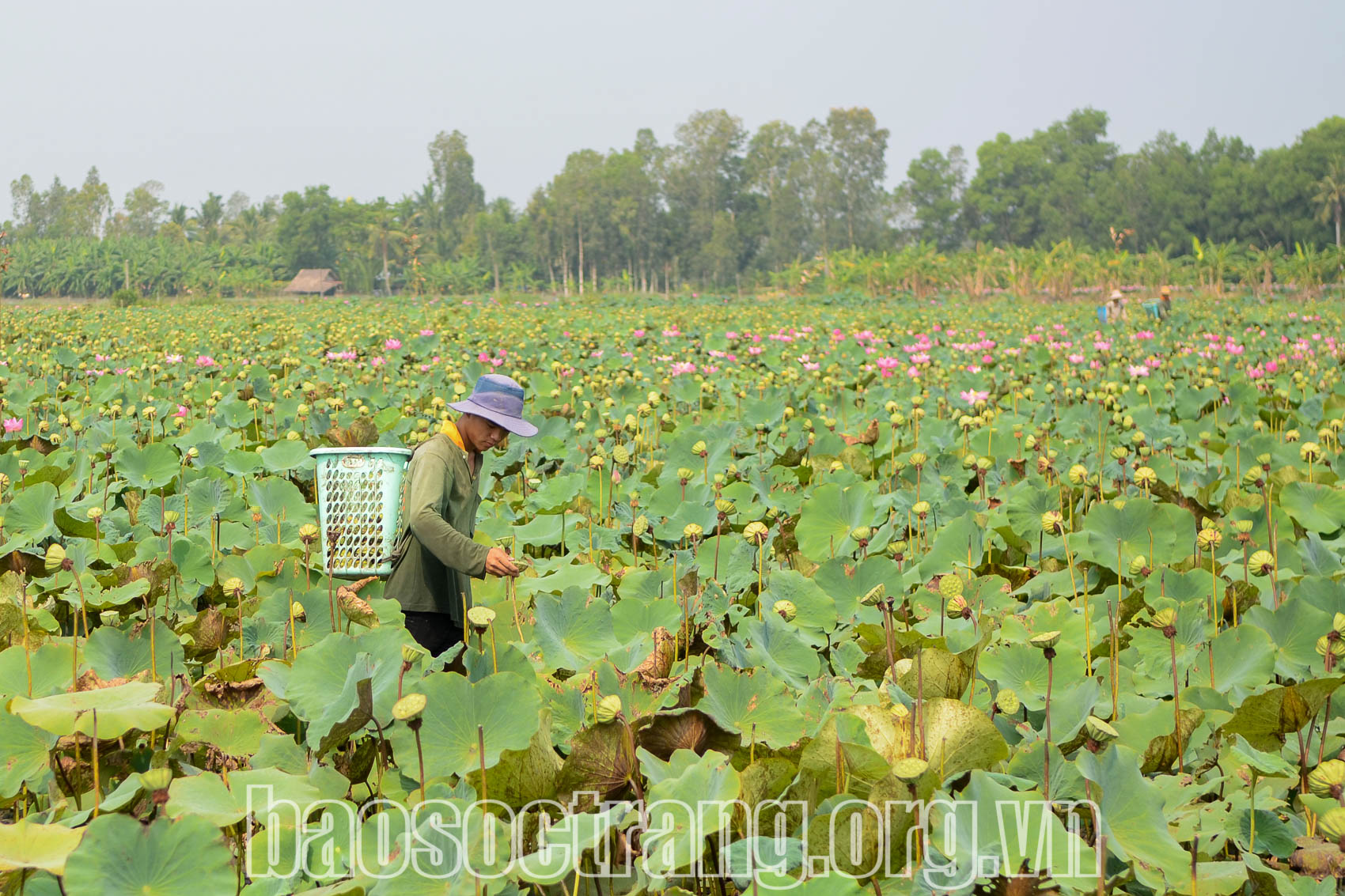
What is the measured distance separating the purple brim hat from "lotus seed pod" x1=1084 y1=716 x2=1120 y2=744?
140 centimetres

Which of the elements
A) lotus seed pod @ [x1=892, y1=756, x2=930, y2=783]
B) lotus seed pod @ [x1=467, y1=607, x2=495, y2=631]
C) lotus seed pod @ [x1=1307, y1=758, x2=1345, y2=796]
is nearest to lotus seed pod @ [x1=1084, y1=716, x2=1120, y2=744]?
lotus seed pod @ [x1=1307, y1=758, x2=1345, y2=796]

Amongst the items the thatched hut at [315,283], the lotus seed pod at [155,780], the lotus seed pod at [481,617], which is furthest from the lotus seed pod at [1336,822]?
the thatched hut at [315,283]

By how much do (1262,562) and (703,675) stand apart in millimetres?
900

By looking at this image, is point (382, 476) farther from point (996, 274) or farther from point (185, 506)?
point (996, 274)

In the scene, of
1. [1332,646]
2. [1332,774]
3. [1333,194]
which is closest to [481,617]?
[1332,774]

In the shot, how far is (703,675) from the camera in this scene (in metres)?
1.39

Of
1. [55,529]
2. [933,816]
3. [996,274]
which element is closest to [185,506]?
[55,529]

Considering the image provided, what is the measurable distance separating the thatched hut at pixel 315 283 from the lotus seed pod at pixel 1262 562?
5289 centimetres

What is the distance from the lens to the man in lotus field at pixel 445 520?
2.22m

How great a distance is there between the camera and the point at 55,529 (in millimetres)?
2592

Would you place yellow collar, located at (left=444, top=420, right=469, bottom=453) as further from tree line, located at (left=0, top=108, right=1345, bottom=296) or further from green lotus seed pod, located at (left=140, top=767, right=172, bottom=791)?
tree line, located at (left=0, top=108, right=1345, bottom=296)

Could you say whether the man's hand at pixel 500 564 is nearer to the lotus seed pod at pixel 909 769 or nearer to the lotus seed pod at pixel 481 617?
the lotus seed pod at pixel 481 617

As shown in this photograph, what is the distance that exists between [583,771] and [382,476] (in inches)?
56.6

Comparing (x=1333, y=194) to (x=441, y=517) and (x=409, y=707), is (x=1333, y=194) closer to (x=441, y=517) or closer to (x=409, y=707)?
(x=441, y=517)
